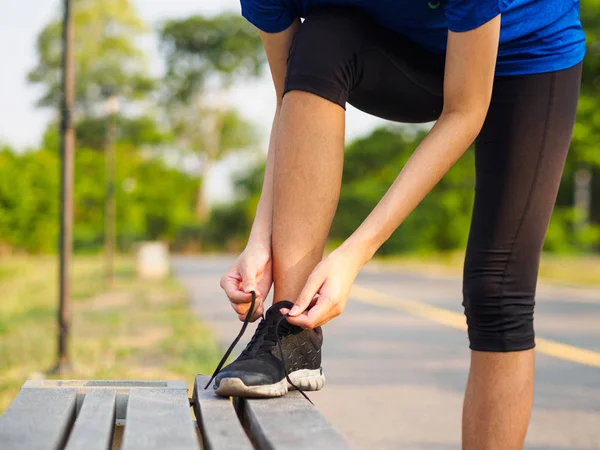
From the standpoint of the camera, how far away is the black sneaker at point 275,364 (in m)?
1.60

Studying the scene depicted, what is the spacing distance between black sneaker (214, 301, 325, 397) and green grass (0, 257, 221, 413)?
2.65m

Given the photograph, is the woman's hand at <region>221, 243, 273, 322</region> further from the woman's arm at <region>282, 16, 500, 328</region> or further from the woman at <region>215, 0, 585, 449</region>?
the woman's arm at <region>282, 16, 500, 328</region>

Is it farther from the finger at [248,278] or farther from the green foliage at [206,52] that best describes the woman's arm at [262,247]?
the green foliage at [206,52]

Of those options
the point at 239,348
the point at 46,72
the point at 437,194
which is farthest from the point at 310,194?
the point at 46,72

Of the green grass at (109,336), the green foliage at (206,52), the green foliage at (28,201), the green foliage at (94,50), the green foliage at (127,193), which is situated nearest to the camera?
the green grass at (109,336)

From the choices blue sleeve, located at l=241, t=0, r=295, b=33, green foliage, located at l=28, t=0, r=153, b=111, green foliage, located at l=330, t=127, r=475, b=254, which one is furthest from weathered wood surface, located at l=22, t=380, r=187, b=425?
green foliage, located at l=28, t=0, r=153, b=111

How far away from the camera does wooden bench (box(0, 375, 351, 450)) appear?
4.07 feet

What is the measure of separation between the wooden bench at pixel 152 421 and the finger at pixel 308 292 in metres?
0.16

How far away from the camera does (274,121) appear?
1982 mm

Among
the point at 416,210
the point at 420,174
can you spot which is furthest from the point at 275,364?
the point at 416,210

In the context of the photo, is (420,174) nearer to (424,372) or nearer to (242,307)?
(242,307)

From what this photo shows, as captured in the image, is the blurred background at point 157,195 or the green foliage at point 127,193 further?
the green foliage at point 127,193

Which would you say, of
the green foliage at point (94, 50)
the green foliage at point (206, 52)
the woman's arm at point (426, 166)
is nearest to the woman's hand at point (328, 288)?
the woman's arm at point (426, 166)

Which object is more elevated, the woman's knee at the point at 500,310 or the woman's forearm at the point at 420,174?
the woman's forearm at the point at 420,174
